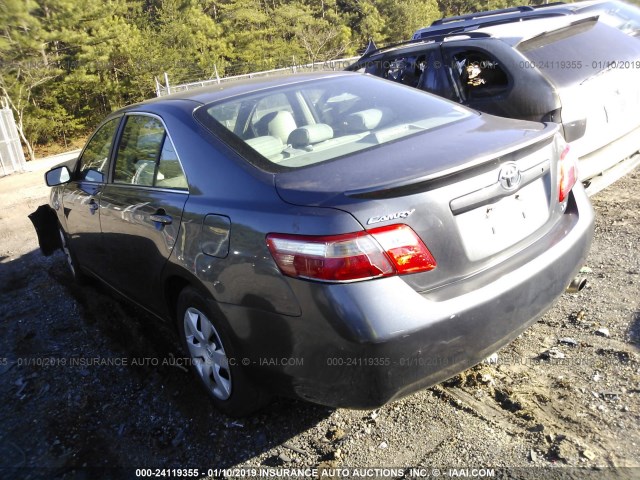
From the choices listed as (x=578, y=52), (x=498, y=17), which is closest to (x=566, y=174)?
(x=578, y=52)

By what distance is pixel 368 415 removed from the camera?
277 centimetres

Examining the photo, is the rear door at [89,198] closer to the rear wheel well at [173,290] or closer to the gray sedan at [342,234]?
the gray sedan at [342,234]

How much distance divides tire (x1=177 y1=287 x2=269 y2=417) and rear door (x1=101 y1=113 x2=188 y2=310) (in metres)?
0.32

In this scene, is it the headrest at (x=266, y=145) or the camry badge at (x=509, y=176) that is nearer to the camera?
the camry badge at (x=509, y=176)

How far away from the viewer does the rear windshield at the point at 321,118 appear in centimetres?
265

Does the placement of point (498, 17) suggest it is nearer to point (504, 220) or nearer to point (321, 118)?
point (321, 118)

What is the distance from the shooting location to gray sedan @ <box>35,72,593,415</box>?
2.06m

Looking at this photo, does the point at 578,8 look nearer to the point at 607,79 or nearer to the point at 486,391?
the point at 607,79

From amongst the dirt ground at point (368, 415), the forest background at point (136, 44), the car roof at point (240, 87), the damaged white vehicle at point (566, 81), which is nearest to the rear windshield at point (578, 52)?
the damaged white vehicle at point (566, 81)

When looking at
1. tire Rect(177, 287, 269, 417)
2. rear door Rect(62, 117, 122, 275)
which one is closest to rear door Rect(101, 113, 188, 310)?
rear door Rect(62, 117, 122, 275)

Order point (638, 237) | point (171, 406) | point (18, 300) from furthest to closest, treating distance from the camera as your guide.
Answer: point (18, 300) < point (638, 237) < point (171, 406)

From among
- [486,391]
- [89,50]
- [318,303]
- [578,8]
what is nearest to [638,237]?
[486,391]

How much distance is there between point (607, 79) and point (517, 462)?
12.0 ft

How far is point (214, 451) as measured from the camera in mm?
2664
